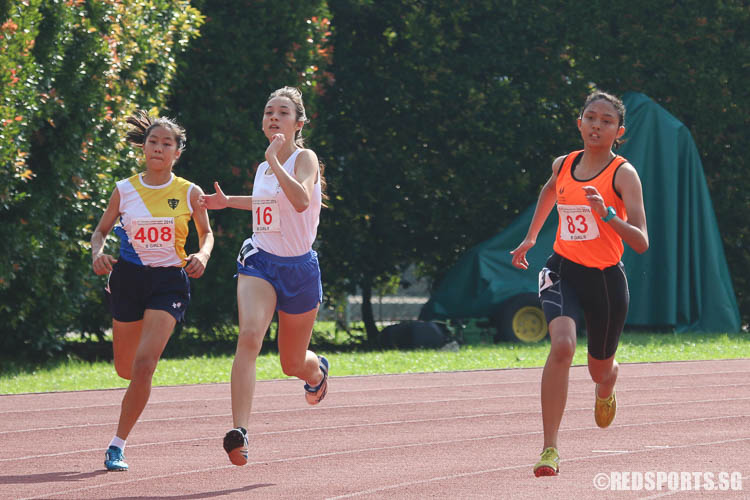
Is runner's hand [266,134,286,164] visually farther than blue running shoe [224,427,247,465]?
Yes

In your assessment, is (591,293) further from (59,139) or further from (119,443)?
(59,139)

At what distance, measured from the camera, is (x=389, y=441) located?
8.38m

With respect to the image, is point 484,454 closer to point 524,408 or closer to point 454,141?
point 524,408

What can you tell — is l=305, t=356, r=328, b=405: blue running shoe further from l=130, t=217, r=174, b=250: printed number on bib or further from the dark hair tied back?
the dark hair tied back

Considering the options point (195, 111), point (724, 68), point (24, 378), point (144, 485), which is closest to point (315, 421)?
point (144, 485)

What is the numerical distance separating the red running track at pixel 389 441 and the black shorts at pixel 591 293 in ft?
2.69

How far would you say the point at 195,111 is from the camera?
54.8ft

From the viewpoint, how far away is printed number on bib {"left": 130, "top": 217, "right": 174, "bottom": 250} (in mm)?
7426

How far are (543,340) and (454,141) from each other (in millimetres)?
3282

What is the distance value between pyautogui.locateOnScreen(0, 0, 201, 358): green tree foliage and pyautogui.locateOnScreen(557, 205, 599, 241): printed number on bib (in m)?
7.16

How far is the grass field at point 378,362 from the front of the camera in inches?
508

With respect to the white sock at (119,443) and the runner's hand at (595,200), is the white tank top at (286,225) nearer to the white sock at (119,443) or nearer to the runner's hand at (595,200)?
the white sock at (119,443)

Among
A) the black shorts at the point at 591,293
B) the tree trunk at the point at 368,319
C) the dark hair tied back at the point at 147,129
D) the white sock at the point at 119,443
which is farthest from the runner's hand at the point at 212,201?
the tree trunk at the point at 368,319

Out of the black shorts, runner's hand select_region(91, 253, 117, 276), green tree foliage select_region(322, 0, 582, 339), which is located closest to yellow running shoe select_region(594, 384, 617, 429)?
the black shorts
